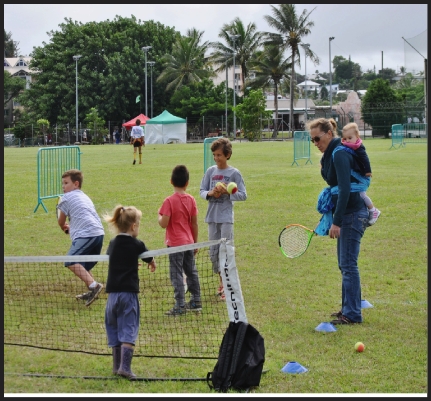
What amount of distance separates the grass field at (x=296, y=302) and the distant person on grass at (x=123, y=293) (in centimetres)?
24

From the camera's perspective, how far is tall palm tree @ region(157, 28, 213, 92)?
261 feet

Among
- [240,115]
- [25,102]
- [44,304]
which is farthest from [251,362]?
[25,102]

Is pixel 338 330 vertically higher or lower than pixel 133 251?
lower

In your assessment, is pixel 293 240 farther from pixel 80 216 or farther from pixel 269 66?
pixel 269 66

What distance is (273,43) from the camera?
7725cm

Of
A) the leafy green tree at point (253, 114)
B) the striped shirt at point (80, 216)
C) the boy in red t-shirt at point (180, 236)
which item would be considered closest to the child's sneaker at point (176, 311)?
the boy in red t-shirt at point (180, 236)

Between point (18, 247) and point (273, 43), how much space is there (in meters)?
69.2

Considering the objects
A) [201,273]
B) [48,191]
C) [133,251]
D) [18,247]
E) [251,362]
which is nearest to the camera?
[251,362]

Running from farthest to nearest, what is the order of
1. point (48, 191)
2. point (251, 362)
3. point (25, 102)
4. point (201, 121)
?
point (25, 102) → point (201, 121) → point (48, 191) → point (251, 362)

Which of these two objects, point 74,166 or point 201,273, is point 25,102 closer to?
point 74,166

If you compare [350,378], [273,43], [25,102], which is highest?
[273,43]

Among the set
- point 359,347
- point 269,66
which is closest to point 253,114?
point 269,66

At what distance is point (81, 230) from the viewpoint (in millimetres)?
7797

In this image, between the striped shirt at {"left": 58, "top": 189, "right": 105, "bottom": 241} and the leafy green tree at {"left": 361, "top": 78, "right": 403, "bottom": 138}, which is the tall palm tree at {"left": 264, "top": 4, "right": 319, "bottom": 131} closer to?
the leafy green tree at {"left": 361, "top": 78, "right": 403, "bottom": 138}
